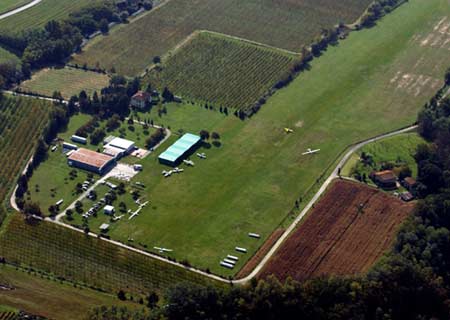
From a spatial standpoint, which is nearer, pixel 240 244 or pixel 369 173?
pixel 240 244

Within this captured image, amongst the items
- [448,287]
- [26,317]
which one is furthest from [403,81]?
[26,317]

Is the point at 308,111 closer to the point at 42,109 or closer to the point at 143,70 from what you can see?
the point at 143,70

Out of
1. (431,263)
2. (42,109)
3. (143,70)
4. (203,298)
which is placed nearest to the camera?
(203,298)

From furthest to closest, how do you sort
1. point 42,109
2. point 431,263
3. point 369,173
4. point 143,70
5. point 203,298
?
point 143,70
point 42,109
point 369,173
point 431,263
point 203,298

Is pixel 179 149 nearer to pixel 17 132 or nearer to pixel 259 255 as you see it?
pixel 17 132

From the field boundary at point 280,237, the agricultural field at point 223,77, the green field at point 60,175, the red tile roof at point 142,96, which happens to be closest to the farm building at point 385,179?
the field boundary at point 280,237

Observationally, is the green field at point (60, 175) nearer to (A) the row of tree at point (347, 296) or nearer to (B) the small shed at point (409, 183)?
(A) the row of tree at point (347, 296)

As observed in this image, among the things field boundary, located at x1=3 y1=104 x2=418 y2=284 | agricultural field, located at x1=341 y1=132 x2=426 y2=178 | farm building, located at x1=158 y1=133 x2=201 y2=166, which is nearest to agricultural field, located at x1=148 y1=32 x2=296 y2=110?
farm building, located at x1=158 y1=133 x2=201 y2=166
